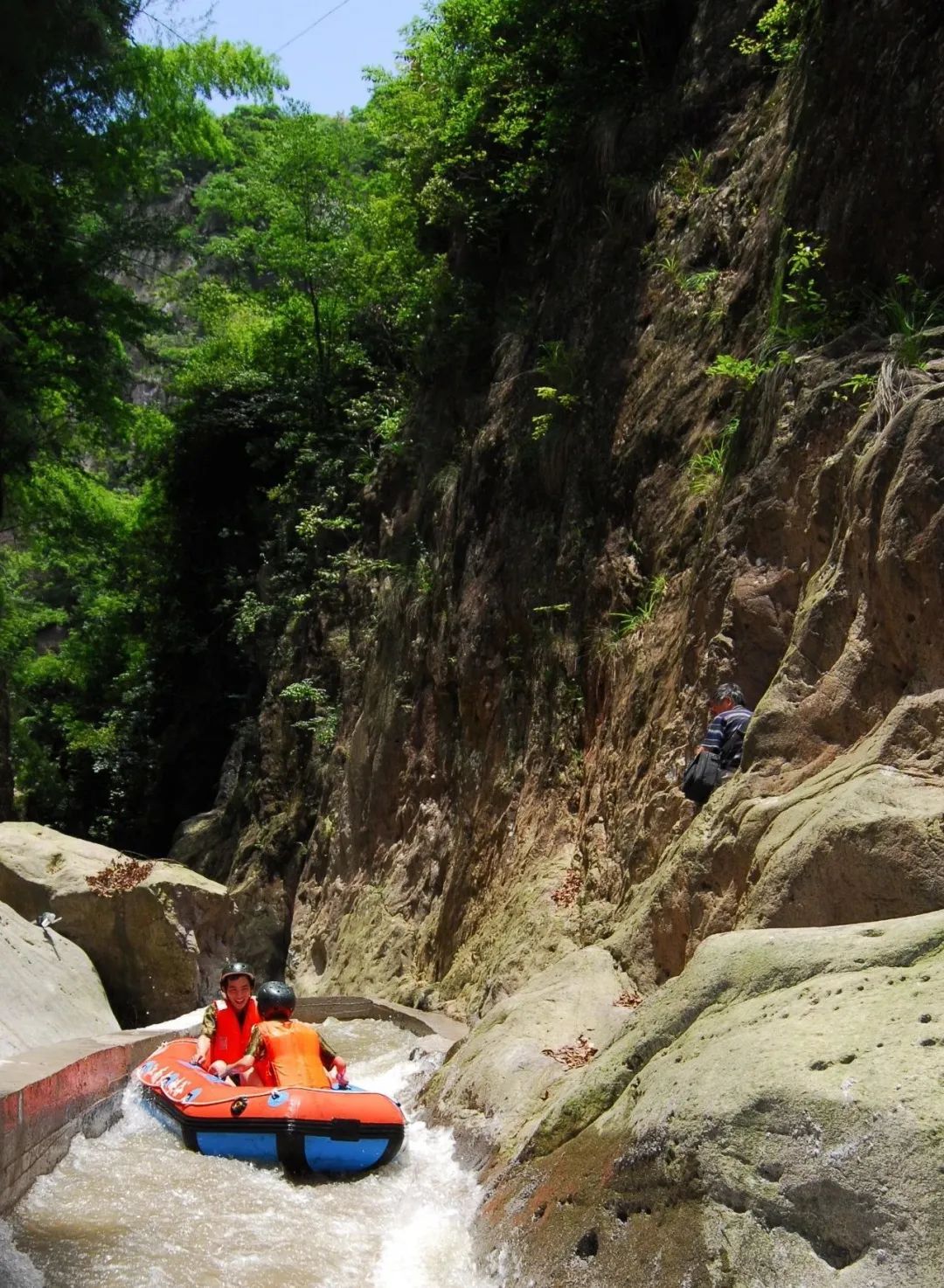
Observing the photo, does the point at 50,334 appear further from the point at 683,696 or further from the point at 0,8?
the point at 683,696

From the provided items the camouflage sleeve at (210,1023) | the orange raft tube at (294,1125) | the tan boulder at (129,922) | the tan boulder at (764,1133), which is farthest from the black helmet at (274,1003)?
the tan boulder at (129,922)

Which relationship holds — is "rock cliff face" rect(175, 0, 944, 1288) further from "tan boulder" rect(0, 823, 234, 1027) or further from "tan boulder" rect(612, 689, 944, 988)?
"tan boulder" rect(0, 823, 234, 1027)

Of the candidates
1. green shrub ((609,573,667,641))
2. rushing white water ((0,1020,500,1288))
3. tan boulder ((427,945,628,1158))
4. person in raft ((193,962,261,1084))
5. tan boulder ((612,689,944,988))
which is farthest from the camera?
green shrub ((609,573,667,641))

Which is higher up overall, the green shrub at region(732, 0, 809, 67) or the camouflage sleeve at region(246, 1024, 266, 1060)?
the green shrub at region(732, 0, 809, 67)

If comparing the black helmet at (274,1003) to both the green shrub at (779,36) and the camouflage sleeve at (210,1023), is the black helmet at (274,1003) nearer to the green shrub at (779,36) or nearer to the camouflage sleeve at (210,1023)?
the camouflage sleeve at (210,1023)

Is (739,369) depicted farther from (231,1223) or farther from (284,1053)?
(231,1223)

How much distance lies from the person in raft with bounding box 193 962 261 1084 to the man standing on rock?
13.1ft

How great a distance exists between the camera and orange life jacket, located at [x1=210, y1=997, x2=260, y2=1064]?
921cm

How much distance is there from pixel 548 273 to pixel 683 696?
869 cm

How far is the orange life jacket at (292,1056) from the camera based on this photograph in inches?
313

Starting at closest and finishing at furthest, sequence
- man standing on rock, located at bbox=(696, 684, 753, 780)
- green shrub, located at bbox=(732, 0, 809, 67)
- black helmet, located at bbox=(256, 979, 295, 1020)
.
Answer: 1. man standing on rock, located at bbox=(696, 684, 753, 780)
2. black helmet, located at bbox=(256, 979, 295, 1020)
3. green shrub, located at bbox=(732, 0, 809, 67)

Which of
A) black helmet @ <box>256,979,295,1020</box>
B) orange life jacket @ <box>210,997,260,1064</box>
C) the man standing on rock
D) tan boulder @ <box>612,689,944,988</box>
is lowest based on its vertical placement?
orange life jacket @ <box>210,997,260,1064</box>

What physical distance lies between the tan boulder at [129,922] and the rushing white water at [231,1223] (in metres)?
4.77

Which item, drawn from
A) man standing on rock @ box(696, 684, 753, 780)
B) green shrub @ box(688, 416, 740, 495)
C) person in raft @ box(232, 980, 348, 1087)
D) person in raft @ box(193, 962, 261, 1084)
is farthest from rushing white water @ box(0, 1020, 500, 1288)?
green shrub @ box(688, 416, 740, 495)
